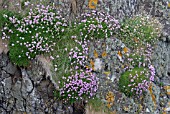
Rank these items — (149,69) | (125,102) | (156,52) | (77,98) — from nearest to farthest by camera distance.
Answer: (77,98) < (125,102) < (149,69) < (156,52)

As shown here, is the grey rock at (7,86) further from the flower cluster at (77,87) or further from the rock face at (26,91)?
the flower cluster at (77,87)

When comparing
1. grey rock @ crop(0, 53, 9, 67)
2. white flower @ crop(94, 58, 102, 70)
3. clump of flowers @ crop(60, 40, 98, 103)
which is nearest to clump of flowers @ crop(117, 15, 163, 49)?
white flower @ crop(94, 58, 102, 70)

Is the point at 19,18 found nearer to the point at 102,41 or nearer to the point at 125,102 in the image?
the point at 102,41

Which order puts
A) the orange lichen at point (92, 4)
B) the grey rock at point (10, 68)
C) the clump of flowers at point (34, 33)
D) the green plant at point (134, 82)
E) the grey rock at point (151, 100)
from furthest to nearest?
1. the orange lichen at point (92, 4)
2. the grey rock at point (151, 100)
3. the green plant at point (134, 82)
4. the grey rock at point (10, 68)
5. the clump of flowers at point (34, 33)

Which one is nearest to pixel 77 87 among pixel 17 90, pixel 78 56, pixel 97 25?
pixel 78 56

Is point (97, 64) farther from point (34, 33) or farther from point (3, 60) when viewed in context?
point (3, 60)

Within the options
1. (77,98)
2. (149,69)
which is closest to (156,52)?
(149,69)

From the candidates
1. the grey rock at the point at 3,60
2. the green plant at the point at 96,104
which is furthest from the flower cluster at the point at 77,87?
the grey rock at the point at 3,60
